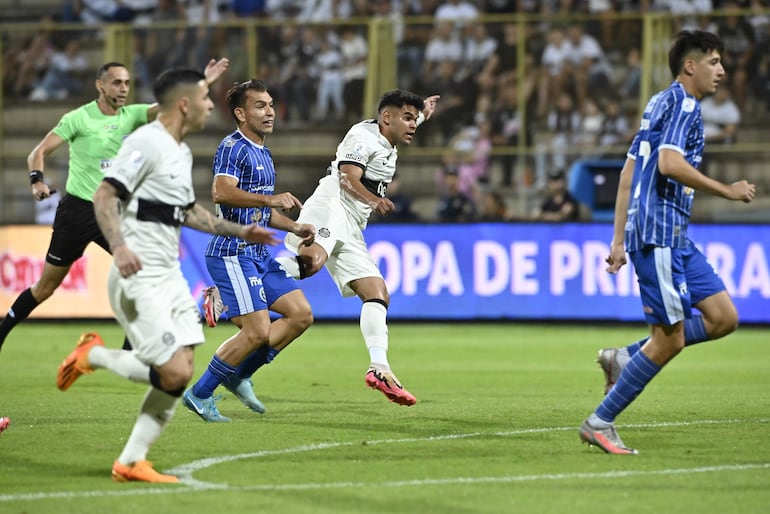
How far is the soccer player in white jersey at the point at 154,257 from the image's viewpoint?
669cm

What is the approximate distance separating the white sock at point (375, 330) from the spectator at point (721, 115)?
1148cm

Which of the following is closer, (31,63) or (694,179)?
(694,179)

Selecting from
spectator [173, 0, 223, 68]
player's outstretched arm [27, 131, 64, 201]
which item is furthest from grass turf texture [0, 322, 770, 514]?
spectator [173, 0, 223, 68]

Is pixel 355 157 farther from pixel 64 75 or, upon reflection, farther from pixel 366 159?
pixel 64 75

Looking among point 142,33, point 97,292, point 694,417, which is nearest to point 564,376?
point 694,417

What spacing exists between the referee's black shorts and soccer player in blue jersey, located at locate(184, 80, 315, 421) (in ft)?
4.86

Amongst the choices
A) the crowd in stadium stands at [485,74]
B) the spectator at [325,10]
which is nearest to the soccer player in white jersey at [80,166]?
the crowd in stadium stands at [485,74]

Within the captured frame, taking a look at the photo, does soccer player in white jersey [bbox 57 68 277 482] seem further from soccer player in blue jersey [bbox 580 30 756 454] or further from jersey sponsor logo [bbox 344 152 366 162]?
jersey sponsor logo [bbox 344 152 366 162]

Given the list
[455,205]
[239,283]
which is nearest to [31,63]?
[455,205]

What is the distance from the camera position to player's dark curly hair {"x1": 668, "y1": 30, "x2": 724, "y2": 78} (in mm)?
7730

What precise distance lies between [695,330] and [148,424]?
339 centimetres

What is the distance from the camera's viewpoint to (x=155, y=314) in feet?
22.0

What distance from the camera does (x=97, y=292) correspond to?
19000mm

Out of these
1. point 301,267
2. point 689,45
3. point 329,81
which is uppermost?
point 689,45
